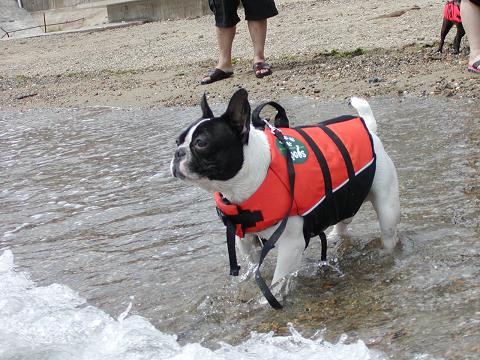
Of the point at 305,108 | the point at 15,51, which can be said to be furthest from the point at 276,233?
the point at 15,51

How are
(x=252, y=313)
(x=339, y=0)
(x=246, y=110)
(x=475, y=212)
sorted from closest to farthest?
A: (x=246, y=110), (x=252, y=313), (x=475, y=212), (x=339, y=0)

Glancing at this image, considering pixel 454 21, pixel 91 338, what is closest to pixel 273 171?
pixel 91 338

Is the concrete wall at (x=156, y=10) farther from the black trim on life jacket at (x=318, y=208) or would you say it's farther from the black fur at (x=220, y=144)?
the black fur at (x=220, y=144)

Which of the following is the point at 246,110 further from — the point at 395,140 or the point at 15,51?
the point at 15,51

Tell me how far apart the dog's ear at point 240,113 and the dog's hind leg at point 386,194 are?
0.86 meters

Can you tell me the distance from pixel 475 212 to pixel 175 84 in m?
6.05

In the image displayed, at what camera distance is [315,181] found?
3.36m

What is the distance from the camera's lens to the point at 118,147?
6.95 metres

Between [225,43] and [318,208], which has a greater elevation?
[225,43]

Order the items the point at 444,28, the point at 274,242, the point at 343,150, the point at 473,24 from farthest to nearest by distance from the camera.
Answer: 1. the point at 444,28
2. the point at 473,24
3. the point at 343,150
4. the point at 274,242

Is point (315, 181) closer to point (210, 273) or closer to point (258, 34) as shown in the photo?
point (210, 273)

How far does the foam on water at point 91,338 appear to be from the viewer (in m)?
2.88

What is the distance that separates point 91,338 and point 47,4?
29.1 meters

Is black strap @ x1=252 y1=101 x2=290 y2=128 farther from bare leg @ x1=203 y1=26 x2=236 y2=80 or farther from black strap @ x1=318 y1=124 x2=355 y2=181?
A: bare leg @ x1=203 y1=26 x2=236 y2=80
